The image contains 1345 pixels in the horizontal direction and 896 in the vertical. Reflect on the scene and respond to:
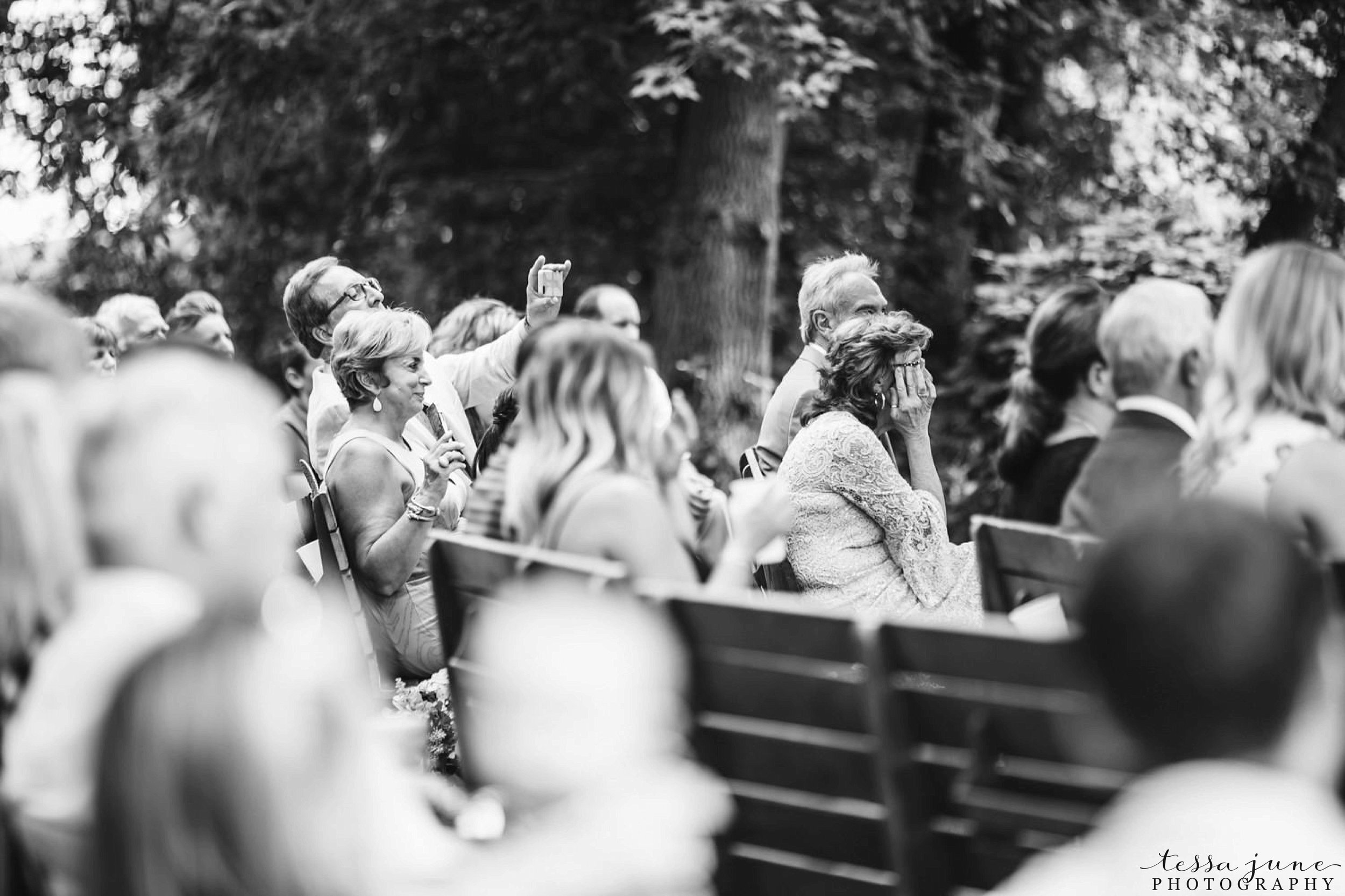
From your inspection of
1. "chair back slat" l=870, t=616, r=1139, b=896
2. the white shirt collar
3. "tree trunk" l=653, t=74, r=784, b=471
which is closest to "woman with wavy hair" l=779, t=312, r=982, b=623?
the white shirt collar

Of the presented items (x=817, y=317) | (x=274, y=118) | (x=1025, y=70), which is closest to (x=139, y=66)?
(x=274, y=118)

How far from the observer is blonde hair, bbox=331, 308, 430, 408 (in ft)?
15.6

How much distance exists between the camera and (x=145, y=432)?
2199 mm

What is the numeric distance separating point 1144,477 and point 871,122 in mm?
10457

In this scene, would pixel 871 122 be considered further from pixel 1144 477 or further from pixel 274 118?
pixel 1144 477

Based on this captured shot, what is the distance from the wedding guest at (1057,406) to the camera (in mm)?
3988

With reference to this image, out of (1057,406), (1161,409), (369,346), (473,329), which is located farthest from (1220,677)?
(473,329)

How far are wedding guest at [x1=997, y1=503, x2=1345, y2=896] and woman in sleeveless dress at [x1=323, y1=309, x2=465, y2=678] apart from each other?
10.3 feet

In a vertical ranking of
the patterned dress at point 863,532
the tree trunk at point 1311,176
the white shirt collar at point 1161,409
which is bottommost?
the patterned dress at point 863,532

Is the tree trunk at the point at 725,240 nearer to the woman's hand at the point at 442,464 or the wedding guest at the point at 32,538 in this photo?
the woman's hand at the point at 442,464

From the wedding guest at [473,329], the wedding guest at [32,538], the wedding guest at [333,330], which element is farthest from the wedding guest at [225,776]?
the wedding guest at [473,329]

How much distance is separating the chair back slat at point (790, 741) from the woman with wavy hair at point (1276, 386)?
102cm

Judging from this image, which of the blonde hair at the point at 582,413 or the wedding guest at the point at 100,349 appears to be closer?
the blonde hair at the point at 582,413

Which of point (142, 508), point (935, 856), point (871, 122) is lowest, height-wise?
point (935, 856)
